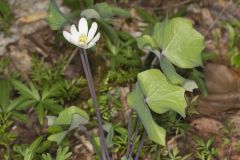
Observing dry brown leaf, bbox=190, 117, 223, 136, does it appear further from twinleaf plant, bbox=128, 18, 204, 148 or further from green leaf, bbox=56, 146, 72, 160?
green leaf, bbox=56, 146, 72, 160

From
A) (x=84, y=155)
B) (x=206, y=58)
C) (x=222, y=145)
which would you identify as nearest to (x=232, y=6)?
(x=206, y=58)

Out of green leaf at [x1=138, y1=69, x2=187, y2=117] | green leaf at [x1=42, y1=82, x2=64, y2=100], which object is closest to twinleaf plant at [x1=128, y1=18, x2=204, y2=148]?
green leaf at [x1=138, y1=69, x2=187, y2=117]

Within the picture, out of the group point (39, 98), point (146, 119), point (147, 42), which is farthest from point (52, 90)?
point (146, 119)

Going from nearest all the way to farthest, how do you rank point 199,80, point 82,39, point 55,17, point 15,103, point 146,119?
point 146,119 < point 82,39 < point 55,17 < point 15,103 < point 199,80

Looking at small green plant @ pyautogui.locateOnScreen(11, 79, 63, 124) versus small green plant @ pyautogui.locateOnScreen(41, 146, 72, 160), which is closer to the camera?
small green plant @ pyautogui.locateOnScreen(41, 146, 72, 160)

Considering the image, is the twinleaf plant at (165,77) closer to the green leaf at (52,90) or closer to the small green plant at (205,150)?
the small green plant at (205,150)

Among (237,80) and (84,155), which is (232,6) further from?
(84,155)

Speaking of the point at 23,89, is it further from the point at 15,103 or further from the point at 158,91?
the point at 158,91
